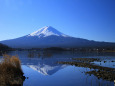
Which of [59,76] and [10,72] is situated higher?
[10,72]

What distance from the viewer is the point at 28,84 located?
498 inches

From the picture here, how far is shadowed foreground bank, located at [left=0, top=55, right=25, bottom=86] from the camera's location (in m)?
11.8

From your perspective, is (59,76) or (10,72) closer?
(10,72)

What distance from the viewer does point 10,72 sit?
1312cm

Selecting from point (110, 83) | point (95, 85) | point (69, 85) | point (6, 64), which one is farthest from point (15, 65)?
point (110, 83)

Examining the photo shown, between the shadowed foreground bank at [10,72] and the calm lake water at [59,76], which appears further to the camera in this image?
the calm lake water at [59,76]

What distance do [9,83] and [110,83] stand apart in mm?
6852

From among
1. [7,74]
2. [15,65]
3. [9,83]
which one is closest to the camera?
[9,83]

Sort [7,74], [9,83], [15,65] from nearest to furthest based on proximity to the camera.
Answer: [9,83], [7,74], [15,65]

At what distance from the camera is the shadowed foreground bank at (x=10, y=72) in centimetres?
1183

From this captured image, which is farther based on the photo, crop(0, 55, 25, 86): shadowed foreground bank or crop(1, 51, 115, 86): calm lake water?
crop(1, 51, 115, 86): calm lake water

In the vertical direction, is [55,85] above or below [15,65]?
below

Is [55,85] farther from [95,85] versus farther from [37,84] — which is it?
[95,85]

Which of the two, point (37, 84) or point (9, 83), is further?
point (37, 84)
